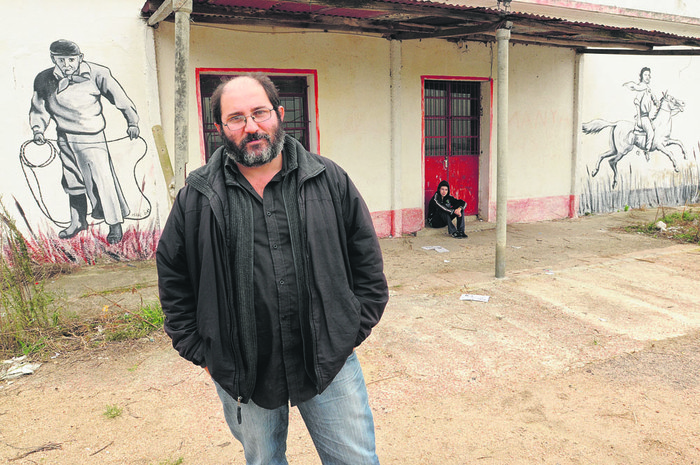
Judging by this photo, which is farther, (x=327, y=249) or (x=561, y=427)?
(x=561, y=427)

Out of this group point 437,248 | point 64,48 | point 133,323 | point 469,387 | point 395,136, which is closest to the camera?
point 469,387

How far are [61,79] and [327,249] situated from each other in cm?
599

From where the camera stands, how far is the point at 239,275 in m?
1.73

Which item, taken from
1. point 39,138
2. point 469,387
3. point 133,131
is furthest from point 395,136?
point 469,387

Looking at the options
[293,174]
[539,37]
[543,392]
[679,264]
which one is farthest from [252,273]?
[539,37]

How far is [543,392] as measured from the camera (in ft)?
10.9

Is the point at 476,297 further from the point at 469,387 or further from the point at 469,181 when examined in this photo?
the point at 469,181

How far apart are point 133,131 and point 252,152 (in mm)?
5491

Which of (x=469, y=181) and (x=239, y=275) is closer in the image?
(x=239, y=275)

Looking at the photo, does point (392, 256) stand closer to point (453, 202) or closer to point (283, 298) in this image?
point (453, 202)

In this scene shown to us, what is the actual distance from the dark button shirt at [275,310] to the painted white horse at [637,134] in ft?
32.3

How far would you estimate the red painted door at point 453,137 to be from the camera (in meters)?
8.66

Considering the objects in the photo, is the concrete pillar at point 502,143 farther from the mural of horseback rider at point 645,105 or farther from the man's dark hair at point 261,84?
the mural of horseback rider at point 645,105

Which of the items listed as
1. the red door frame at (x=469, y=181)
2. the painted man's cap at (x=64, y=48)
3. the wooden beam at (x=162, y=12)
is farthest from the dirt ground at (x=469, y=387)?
the red door frame at (x=469, y=181)
